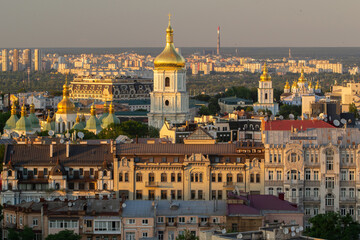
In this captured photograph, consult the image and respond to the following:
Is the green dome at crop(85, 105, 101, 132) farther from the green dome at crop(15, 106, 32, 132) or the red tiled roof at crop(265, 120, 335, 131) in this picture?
the red tiled roof at crop(265, 120, 335, 131)

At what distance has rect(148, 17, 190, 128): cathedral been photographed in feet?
404

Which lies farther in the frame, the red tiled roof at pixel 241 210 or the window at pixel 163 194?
the window at pixel 163 194

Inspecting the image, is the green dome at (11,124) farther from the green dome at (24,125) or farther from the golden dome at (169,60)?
the golden dome at (169,60)

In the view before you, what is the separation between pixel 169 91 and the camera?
123750 millimetres

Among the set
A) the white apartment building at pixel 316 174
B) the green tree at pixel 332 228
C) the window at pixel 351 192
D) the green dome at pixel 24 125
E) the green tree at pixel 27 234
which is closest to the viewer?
the green tree at pixel 27 234

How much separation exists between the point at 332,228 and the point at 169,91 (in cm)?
7067

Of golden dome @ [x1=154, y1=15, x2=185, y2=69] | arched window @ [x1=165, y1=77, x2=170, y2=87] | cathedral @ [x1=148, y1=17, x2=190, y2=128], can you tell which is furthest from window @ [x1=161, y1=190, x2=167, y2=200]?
arched window @ [x1=165, y1=77, x2=170, y2=87]

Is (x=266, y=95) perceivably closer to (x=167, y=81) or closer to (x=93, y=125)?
(x=167, y=81)

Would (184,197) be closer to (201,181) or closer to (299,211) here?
(201,181)

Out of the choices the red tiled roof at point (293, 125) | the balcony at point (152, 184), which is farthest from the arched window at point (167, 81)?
the balcony at point (152, 184)

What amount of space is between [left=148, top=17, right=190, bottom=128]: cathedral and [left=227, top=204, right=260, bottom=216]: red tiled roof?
66.9 m

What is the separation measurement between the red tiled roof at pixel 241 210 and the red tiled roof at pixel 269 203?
0.92 m

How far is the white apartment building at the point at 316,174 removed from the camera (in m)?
62.3

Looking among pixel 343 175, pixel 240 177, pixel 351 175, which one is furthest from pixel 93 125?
pixel 351 175
